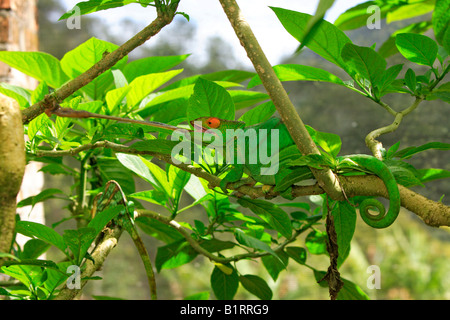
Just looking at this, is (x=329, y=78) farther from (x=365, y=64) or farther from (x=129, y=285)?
(x=129, y=285)

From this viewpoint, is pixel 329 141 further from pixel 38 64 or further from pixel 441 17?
pixel 38 64

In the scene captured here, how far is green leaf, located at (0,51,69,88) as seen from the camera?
1.56ft

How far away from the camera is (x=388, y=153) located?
1.16 ft

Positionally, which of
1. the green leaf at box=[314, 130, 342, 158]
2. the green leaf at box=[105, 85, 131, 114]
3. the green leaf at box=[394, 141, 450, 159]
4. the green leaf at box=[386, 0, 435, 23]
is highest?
the green leaf at box=[386, 0, 435, 23]

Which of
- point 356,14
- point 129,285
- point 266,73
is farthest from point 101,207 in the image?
point 129,285

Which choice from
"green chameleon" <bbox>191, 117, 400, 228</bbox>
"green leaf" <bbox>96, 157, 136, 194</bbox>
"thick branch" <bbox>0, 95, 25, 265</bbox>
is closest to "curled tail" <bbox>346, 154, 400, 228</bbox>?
"green chameleon" <bbox>191, 117, 400, 228</bbox>

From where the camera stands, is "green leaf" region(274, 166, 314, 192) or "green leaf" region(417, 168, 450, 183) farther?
"green leaf" region(417, 168, 450, 183)

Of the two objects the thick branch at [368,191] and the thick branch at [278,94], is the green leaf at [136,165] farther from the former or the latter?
the thick branch at [278,94]

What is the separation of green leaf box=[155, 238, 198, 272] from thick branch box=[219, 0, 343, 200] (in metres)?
0.27

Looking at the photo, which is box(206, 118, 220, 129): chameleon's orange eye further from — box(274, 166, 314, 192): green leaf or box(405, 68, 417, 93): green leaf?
box(405, 68, 417, 93): green leaf

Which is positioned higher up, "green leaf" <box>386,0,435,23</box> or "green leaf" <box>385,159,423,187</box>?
"green leaf" <box>386,0,435,23</box>

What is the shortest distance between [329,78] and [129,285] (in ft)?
4.27

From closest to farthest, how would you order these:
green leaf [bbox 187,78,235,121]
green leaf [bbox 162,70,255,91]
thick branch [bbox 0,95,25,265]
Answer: thick branch [bbox 0,95,25,265]
green leaf [bbox 187,78,235,121]
green leaf [bbox 162,70,255,91]

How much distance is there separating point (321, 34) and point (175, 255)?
31cm
